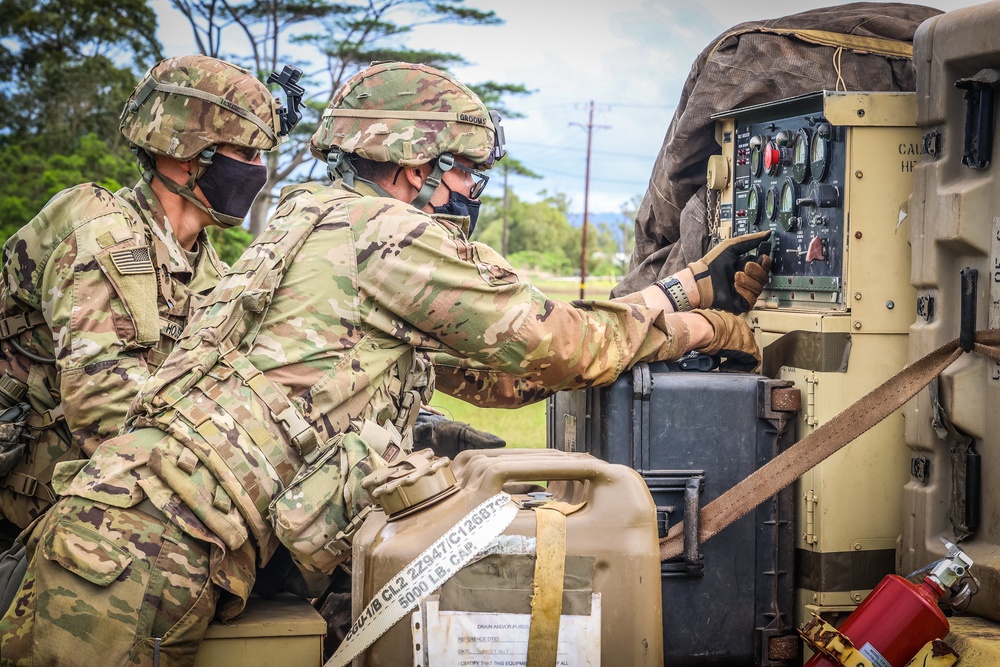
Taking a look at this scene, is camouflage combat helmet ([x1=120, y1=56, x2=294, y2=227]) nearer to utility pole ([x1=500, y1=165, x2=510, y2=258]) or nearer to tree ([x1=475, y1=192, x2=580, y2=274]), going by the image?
utility pole ([x1=500, y1=165, x2=510, y2=258])

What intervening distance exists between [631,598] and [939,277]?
1.35 metres

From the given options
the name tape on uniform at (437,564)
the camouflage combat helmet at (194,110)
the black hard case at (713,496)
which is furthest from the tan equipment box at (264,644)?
the camouflage combat helmet at (194,110)

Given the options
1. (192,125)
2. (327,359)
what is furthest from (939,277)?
(192,125)

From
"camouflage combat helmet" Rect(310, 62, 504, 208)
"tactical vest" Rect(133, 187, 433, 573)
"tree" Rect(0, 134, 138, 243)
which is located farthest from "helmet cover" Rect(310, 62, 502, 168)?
"tree" Rect(0, 134, 138, 243)

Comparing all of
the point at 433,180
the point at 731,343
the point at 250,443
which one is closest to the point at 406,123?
the point at 433,180

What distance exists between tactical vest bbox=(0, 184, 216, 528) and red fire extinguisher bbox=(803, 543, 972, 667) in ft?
8.65

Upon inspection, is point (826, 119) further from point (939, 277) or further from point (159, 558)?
point (159, 558)

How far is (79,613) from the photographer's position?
3.04m

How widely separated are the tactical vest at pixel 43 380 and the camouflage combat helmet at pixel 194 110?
379 millimetres

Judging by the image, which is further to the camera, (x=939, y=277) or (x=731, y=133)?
(x=731, y=133)

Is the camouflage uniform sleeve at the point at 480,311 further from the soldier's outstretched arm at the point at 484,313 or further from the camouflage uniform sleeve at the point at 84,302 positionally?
the camouflage uniform sleeve at the point at 84,302

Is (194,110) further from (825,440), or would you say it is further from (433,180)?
(825,440)

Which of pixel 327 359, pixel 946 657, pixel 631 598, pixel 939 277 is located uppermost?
pixel 939 277

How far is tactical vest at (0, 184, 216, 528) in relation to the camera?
4.11m
